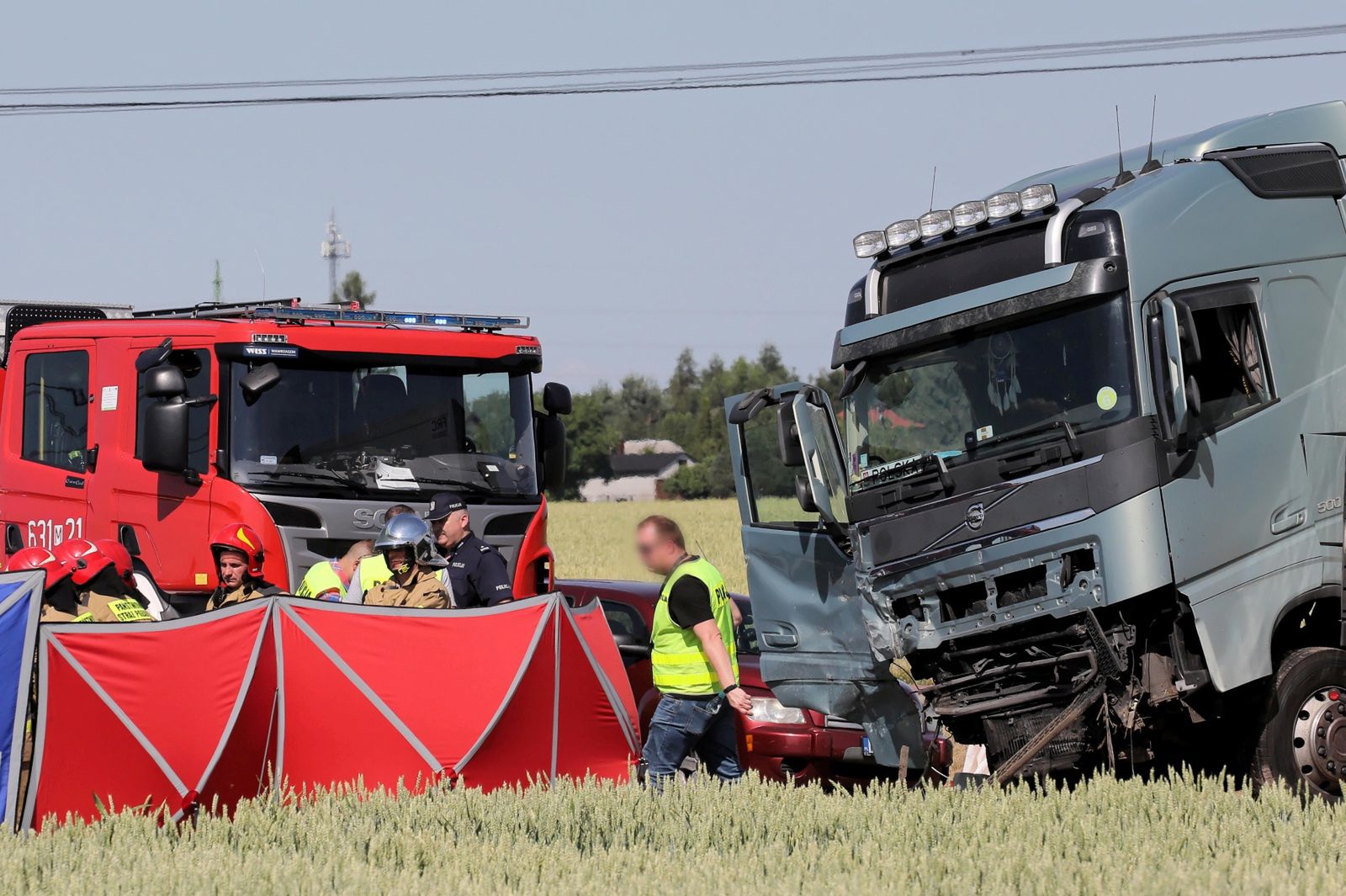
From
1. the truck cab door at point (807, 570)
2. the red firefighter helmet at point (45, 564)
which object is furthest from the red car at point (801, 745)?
the red firefighter helmet at point (45, 564)

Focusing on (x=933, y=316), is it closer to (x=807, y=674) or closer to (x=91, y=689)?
(x=807, y=674)

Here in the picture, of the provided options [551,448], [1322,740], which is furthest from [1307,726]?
[551,448]

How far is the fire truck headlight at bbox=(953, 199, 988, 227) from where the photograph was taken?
8.93 meters

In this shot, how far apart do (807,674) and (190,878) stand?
425 centimetres

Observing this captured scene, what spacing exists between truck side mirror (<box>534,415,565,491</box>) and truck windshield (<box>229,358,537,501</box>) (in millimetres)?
336

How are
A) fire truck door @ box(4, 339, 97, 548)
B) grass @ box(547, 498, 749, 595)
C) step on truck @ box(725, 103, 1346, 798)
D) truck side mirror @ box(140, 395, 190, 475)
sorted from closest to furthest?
1. step on truck @ box(725, 103, 1346, 798)
2. truck side mirror @ box(140, 395, 190, 475)
3. fire truck door @ box(4, 339, 97, 548)
4. grass @ box(547, 498, 749, 595)

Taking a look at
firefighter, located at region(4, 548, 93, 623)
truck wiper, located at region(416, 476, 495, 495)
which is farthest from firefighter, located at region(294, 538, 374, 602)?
firefighter, located at region(4, 548, 93, 623)

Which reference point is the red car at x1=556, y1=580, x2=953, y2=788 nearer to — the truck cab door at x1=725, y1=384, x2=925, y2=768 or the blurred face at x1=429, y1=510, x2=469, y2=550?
the truck cab door at x1=725, y1=384, x2=925, y2=768

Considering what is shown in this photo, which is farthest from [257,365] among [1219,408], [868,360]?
[1219,408]

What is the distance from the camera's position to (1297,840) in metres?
6.31

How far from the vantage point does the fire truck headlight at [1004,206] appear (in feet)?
28.6

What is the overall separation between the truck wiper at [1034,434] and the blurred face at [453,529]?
3.08m

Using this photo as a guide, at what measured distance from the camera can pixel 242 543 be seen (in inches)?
397

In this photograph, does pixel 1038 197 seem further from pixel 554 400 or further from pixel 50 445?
pixel 50 445
